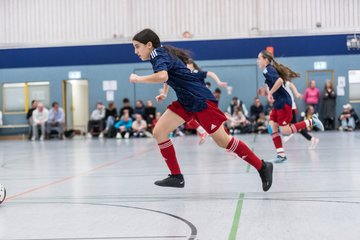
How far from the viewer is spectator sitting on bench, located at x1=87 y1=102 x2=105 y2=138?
22.0 m

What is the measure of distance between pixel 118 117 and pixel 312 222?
18.1 m

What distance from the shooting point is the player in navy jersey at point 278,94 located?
8.00 meters

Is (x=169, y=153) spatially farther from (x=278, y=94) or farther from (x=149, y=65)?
(x=149, y=65)

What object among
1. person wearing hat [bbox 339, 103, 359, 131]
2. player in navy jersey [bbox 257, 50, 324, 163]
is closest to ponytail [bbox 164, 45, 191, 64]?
player in navy jersey [bbox 257, 50, 324, 163]

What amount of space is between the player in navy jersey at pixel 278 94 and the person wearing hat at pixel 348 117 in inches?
487

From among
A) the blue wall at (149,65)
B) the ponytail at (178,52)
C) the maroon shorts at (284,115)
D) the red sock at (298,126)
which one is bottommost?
the red sock at (298,126)

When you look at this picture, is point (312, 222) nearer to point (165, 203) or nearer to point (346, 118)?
point (165, 203)

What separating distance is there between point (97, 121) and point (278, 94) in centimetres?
1470

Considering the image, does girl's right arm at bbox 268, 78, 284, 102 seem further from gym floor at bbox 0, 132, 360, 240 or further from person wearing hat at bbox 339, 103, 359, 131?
person wearing hat at bbox 339, 103, 359, 131

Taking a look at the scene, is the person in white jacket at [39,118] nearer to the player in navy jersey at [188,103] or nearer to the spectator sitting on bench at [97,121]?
the spectator sitting on bench at [97,121]

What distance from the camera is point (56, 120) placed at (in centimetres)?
2192

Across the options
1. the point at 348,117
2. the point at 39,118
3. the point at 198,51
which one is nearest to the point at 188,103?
the point at 348,117

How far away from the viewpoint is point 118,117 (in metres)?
21.3

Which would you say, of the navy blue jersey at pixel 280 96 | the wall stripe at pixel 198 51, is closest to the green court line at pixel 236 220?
the navy blue jersey at pixel 280 96
